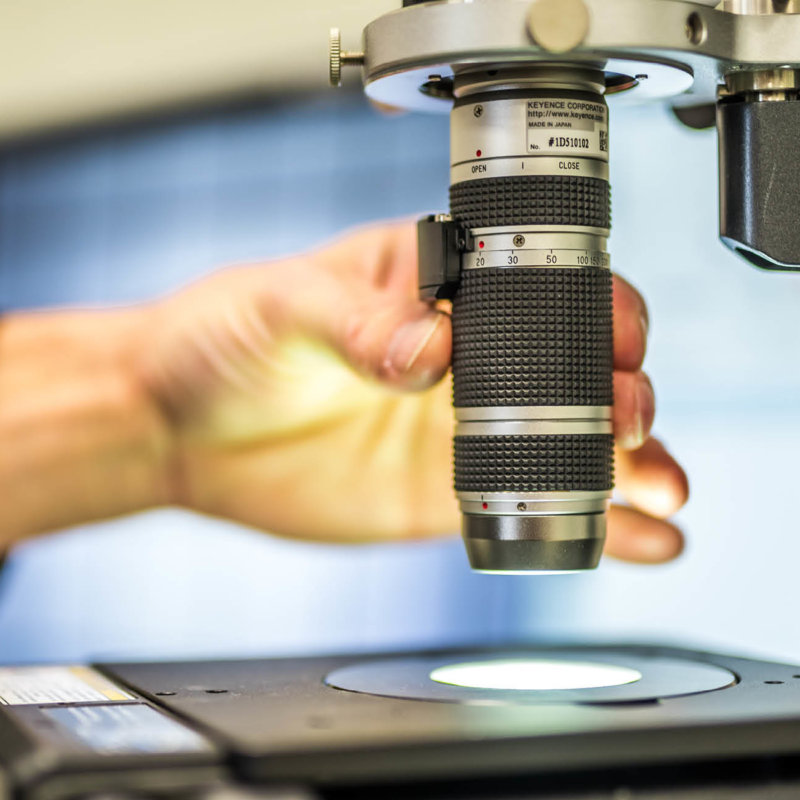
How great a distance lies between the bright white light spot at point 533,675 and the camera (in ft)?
2.36

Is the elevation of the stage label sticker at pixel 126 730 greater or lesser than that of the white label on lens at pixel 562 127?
lesser

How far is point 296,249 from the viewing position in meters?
1.37

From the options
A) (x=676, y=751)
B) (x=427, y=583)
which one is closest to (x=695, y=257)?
(x=427, y=583)

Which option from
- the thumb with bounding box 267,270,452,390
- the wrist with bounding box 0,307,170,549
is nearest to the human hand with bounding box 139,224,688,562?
the wrist with bounding box 0,307,170,549

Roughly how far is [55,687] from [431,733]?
0.99 feet

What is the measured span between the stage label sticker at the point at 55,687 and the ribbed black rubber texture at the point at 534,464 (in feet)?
0.75

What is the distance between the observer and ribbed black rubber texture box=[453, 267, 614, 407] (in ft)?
2.26

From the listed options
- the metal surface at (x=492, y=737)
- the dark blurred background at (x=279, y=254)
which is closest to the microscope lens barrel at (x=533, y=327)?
the metal surface at (x=492, y=737)

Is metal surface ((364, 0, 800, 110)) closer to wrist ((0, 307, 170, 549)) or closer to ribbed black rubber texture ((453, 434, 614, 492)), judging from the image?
ribbed black rubber texture ((453, 434, 614, 492))

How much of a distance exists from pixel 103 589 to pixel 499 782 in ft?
2.76

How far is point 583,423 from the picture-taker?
70cm

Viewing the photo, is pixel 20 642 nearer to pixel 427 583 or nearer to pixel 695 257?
pixel 427 583

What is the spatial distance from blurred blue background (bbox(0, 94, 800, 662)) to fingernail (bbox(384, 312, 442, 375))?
56cm

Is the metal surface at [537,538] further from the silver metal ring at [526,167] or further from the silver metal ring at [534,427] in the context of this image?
the silver metal ring at [526,167]
